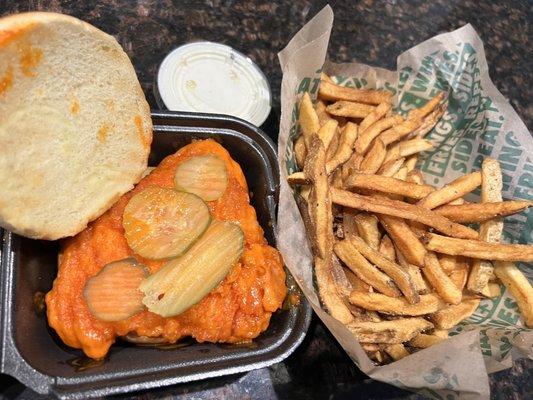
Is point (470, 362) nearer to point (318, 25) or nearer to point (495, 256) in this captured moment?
point (495, 256)

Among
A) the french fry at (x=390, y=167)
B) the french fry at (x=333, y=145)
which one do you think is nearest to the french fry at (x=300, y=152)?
the french fry at (x=333, y=145)

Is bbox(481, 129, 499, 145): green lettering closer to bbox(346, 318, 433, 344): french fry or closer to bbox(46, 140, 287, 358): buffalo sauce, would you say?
bbox(346, 318, 433, 344): french fry

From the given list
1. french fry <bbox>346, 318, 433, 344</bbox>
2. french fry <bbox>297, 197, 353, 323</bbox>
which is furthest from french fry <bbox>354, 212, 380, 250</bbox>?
french fry <bbox>346, 318, 433, 344</bbox>

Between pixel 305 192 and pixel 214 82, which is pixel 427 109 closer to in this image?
pixel 305 192

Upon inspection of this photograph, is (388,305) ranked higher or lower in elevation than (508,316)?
higher

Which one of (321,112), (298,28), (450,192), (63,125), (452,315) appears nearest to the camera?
(63,125)

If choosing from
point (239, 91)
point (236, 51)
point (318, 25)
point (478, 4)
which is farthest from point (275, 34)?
point (478, 4)

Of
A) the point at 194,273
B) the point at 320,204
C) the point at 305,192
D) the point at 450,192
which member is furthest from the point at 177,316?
the point at 450,192
